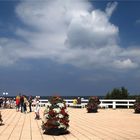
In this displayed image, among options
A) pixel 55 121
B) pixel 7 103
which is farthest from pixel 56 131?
pixel 7 103

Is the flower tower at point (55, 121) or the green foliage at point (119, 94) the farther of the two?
the green foliage at point (119, 94)

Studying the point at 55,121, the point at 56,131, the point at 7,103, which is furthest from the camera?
the point at 7,103

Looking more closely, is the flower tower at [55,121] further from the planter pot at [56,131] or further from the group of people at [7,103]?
the group of people at [7,103]

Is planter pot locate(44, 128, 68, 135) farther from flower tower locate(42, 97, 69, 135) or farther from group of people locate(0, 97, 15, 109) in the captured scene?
group of people locate(0, 97, 15, 109)

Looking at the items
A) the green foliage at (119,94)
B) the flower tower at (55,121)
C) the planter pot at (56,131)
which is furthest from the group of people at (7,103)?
the planter pot at (56,131)

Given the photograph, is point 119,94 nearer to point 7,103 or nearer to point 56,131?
point 7,103

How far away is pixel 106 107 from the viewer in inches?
1757

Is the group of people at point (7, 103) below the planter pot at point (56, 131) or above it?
above

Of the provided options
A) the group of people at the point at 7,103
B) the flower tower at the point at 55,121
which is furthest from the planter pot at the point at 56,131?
the group of people at the point at 7,103

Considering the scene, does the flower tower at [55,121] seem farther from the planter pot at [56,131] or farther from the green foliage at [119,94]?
the green foliage at [119,94]

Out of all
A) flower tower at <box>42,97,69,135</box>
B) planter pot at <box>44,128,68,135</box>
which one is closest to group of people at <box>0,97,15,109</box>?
flower tower at <box>42,97,69,135</box>

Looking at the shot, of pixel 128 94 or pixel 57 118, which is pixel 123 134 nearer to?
pixel 57 118

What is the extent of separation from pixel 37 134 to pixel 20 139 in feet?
6.63

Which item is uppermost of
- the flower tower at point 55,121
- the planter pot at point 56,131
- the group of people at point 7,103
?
the group of people at point 7,103
